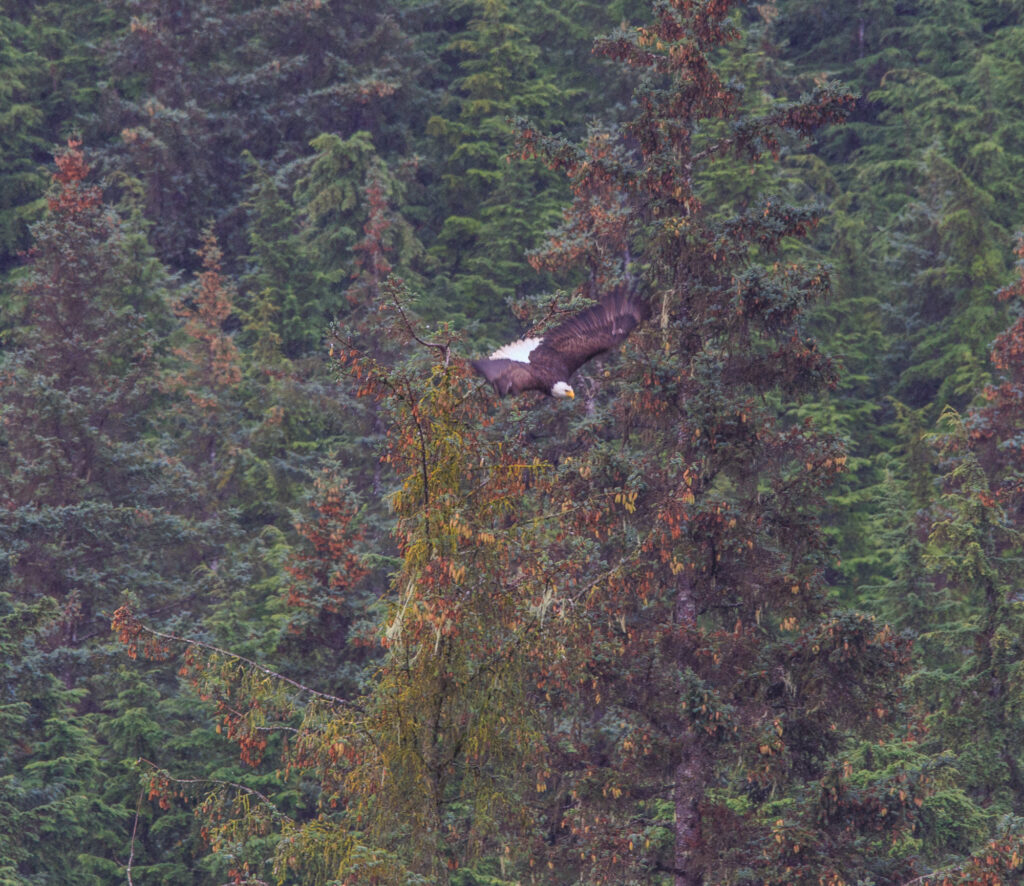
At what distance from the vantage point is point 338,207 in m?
28.8

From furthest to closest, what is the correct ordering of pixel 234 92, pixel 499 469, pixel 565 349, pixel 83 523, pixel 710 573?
pixel 234 92, pixel 83 523, pixel 710 573, pixel 565 349, pixel 499 469

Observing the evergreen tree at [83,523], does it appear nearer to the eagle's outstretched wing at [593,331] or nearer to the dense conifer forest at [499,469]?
the dense conifer forest at [499,469]

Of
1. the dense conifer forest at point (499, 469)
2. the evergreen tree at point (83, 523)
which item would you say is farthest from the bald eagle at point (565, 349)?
the evergreen tree at point (83, 523)

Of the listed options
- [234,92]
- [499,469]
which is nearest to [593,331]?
[499,469]

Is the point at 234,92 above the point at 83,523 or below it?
above

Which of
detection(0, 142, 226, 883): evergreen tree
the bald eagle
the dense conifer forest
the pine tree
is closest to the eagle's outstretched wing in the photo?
the bald eagle

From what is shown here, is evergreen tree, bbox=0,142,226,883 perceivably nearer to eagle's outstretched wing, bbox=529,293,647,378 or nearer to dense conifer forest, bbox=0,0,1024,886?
dense conifer forest, bbox=0,0,1024,886

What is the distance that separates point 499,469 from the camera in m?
7.37

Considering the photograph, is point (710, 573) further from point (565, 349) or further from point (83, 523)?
point (83, 523)

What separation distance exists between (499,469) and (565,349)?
302cm

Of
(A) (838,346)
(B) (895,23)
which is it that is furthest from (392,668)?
(B) (895,23)

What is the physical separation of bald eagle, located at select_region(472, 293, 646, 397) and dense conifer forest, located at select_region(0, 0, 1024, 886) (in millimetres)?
746

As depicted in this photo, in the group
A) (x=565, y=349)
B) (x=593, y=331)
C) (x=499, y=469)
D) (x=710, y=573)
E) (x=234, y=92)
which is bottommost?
(x=234, y=92)

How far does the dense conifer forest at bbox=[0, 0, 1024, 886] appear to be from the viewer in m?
7.67
